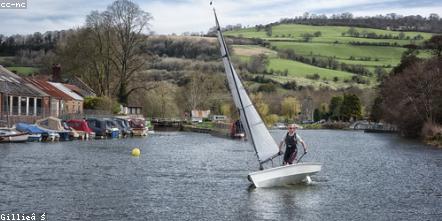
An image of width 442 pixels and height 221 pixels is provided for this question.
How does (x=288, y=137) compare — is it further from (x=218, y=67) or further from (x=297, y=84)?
(x=297, y=84)

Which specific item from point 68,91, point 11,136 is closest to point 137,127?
point 68,91

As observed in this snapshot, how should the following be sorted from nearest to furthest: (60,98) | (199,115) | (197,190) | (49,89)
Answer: (197,190) → (60,98) → (49,89) → (199,115)

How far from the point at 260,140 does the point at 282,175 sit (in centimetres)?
245

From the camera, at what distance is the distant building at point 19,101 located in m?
66.9

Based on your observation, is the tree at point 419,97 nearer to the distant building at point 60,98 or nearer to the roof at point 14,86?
the distant building at point 60,98

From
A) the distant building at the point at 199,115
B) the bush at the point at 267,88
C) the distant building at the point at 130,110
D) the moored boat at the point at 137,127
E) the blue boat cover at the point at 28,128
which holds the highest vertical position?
the bush at the point at 267,88

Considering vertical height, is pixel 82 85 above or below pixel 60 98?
above

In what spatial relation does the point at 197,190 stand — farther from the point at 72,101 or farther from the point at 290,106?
the point at 290,106

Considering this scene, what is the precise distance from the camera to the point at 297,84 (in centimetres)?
19288

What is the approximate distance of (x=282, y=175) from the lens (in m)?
30.9

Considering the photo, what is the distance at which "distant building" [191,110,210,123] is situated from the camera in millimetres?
137600

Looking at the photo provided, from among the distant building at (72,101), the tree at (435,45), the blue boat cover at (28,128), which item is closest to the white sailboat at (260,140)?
the blue boat cover at (28,128)

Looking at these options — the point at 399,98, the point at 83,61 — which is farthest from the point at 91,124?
the point at 399,98

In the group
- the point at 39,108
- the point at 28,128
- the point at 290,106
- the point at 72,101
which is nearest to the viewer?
the point at 28,128
